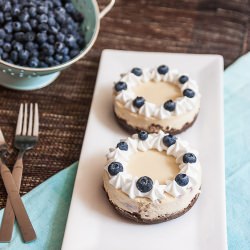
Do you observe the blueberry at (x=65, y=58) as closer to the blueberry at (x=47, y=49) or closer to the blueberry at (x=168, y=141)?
the blueberry at (x=47, y=49)

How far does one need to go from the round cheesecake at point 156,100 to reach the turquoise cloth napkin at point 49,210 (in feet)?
0.71

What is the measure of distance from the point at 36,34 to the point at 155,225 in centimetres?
70

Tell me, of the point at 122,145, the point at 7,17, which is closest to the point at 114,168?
the point at 122,145

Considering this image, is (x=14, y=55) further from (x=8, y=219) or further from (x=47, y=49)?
(x=8, y=219)

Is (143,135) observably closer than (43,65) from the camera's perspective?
Yes

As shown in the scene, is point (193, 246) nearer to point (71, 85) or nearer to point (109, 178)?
point (109, 178)

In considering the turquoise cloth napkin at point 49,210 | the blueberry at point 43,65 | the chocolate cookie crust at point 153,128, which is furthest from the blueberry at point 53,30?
the turquoise cloth napkin at point 49,210

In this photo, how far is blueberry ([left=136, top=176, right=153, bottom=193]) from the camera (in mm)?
1348

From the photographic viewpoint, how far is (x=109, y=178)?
142 cm

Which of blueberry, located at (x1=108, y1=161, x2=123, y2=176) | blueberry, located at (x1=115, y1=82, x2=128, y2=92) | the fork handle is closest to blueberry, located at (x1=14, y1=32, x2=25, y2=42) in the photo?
blueberry, located at (x1=115, y1=82, x2=128, y2=92)

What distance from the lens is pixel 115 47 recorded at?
199 cm

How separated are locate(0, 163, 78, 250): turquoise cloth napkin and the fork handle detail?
0.02m

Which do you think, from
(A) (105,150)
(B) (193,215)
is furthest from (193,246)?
(A) (105,150)

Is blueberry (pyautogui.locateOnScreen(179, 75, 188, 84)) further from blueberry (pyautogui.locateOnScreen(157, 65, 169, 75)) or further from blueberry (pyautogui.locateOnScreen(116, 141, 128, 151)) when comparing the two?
blueberry (pyautogui.locateOnScreen(116, 141, 128, 151))
